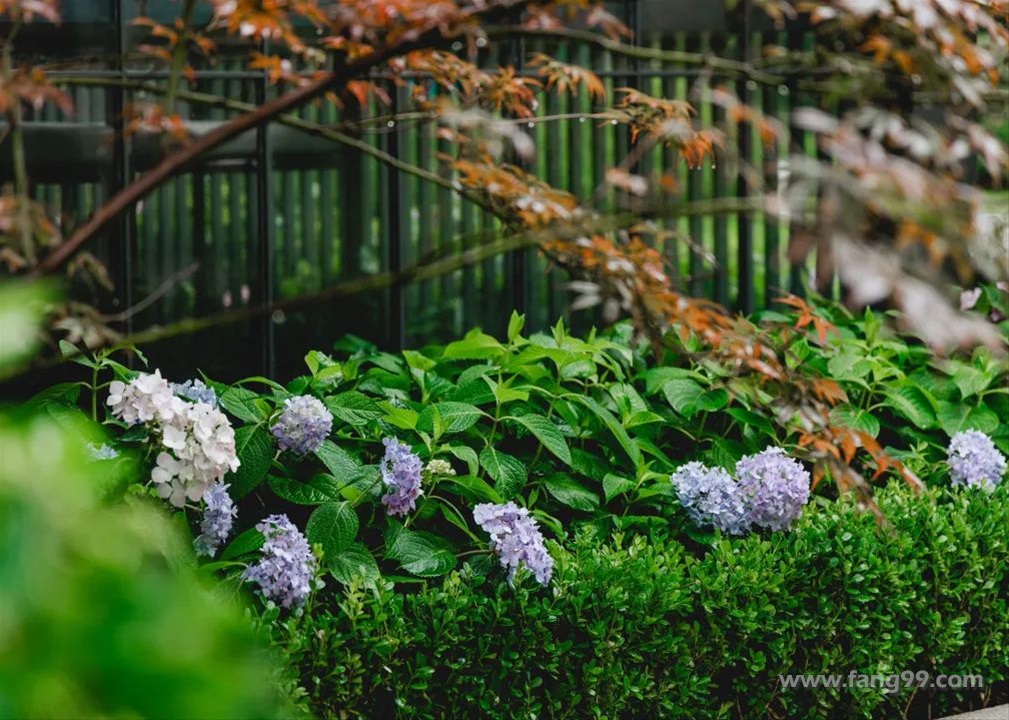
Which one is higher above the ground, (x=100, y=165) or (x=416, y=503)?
(x=100, y=165)

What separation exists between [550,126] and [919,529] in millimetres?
3790

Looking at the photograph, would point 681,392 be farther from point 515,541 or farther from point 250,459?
point 250,459

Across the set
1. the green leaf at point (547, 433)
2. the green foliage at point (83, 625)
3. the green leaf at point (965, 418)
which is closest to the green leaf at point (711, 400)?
the green leaf at point (547, 433)

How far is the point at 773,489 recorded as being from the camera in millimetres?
3738

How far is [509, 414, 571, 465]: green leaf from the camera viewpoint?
3799 mm

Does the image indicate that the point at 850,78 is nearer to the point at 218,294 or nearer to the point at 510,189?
the point at 510,189

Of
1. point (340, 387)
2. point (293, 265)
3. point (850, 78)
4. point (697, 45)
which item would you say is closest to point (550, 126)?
point (697, 45)

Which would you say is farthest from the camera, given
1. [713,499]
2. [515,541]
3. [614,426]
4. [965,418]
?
[965,418]

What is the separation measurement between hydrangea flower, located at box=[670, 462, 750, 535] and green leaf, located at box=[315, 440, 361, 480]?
2.94 ft

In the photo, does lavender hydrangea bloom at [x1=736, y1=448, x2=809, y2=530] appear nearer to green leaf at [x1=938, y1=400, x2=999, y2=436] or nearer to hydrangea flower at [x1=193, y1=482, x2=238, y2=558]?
green leaf at [x1=938, y1=400, x2=999, y2=436]

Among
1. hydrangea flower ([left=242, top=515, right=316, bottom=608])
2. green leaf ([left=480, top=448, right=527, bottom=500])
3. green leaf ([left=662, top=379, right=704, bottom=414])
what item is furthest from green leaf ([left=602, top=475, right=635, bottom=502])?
hydrangea flower ([left=242, top=515, right=316, bottom=608])

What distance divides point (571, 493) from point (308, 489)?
0.74 meters

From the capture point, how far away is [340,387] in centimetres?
407

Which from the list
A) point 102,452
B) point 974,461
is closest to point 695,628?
point 974,461
